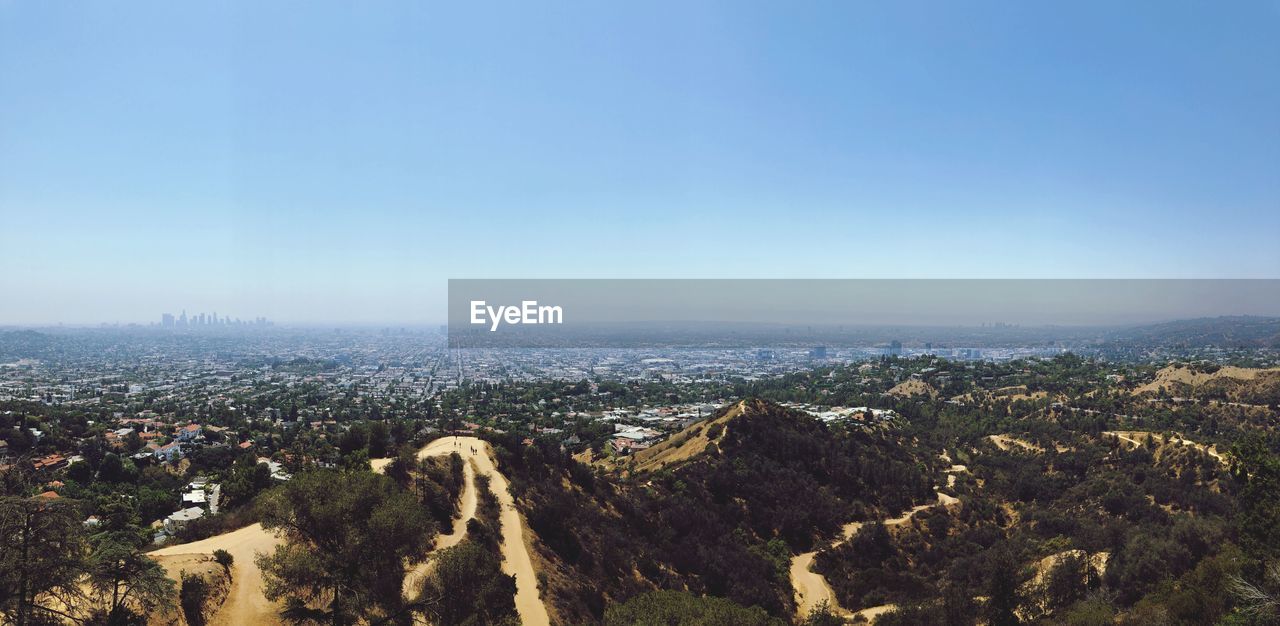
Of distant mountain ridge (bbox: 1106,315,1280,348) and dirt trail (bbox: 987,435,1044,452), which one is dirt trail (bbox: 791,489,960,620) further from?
distant mountain ridge (bbox: 1106,315,1280,348)

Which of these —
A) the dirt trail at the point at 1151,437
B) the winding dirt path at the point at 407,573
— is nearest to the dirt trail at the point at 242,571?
the winding dirt path at the point at 407,573

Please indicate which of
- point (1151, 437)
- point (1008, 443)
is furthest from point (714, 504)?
point (1151, 437)

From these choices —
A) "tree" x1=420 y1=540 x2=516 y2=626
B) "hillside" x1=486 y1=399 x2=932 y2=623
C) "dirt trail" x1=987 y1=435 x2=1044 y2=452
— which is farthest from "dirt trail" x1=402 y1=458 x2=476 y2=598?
"dirt trail" x1=987 y1=435 x2=1044 y2=452

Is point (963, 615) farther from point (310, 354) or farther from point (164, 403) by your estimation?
point (310, 354)

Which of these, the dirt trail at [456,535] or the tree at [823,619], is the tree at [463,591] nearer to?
the dirt trail at [456,535]

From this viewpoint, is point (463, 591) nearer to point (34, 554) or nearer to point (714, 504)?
point (34, 554)
